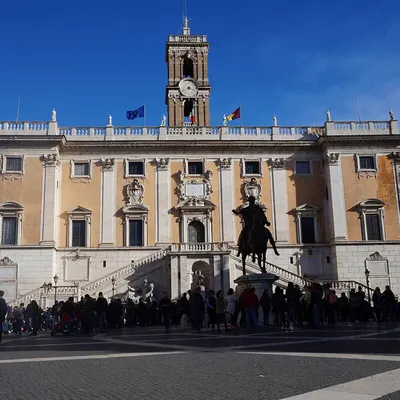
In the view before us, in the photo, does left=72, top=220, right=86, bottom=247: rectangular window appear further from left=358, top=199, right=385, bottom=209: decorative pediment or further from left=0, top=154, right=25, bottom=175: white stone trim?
left=358, top=199, right=385, bottom=209: decorative pediment

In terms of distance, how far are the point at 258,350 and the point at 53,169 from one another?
30518 millimetres

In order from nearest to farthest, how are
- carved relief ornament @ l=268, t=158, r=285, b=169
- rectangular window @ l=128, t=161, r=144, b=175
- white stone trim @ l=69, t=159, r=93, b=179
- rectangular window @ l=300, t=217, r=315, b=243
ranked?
1. rectangular window @ l=300, t=217, r=315, b=243
2. white stone trim @ l=69, t=159, r=93, b=179
3. rectangular window @ l=128, t=161, r=144, b=175
4. carved relief ornament @ l=268, t=158, r=285, b=169

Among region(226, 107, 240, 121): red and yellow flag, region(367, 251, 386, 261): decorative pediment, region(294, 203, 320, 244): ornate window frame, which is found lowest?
region(367, 251, 386, 261): decorative pediment

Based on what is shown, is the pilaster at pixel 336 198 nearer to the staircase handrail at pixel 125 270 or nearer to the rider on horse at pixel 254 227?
the staircase handrail at pixel 125 270

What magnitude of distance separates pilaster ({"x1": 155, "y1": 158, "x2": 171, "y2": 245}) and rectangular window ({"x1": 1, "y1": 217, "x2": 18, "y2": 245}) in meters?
10.1

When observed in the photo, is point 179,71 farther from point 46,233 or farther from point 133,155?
point 46,233

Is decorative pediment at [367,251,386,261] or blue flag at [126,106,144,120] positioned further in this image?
blue flag at [126,106,144,120]

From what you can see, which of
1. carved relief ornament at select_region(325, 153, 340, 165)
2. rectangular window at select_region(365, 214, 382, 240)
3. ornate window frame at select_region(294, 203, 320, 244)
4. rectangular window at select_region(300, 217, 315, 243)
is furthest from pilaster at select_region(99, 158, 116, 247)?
rectangular window at select_region(365, 214, 382, 240)

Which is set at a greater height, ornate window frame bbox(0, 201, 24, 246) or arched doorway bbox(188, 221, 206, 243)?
ornate window frame bbox(0, 201, 24, 246)

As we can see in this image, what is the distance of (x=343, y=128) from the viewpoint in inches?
1576

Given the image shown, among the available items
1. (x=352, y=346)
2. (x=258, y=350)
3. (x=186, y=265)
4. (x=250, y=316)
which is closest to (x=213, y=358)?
(x=258, y=350)

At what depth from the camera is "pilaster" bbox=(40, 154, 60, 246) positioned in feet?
118

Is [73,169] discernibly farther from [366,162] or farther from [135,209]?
[366,162]

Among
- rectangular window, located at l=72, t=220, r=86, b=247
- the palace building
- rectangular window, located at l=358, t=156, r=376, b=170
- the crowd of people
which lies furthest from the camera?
rectangular window, located at l=358, t=156, r=376, b=170
